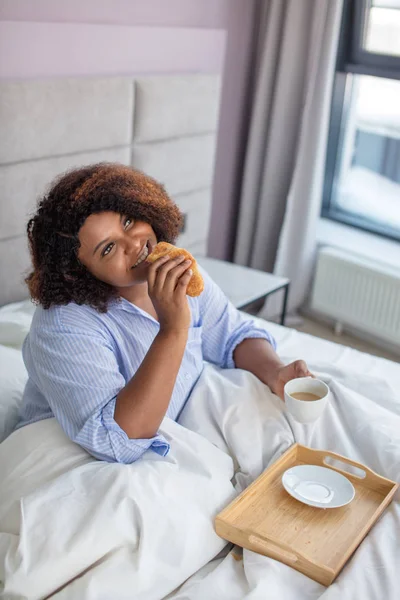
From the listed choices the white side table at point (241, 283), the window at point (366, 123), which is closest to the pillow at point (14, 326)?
the white side table at point (241, 283)

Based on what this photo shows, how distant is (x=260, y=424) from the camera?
5.35 feet

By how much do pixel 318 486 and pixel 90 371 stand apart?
520mm

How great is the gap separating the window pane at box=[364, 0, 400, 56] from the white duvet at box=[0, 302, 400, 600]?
2203 millimetres

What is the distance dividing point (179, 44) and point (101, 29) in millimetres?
435

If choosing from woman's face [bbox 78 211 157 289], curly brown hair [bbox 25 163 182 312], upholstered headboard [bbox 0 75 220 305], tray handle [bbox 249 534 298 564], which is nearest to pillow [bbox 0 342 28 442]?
upholstered headboard [bbox 0 75 220 305]

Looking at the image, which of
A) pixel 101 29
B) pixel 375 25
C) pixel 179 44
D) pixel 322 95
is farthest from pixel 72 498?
pixel 375 25

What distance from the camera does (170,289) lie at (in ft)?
4.66

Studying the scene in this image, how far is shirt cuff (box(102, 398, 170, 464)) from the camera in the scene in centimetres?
140

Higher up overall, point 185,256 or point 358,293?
point 185,256

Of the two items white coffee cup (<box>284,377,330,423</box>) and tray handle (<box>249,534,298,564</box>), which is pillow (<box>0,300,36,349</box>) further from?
tray handle (<box>249,534,298,564</box>)

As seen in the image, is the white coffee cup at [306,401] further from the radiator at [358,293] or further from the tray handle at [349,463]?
the radiator at [358,293]

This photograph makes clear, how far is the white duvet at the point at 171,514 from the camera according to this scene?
48.9 inches

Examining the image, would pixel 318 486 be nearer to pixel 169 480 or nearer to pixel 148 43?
pixel 169 480

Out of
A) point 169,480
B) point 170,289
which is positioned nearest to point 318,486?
point 169,480
